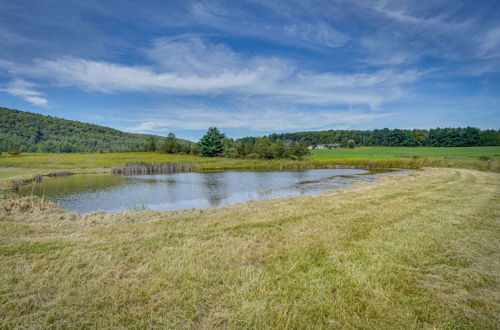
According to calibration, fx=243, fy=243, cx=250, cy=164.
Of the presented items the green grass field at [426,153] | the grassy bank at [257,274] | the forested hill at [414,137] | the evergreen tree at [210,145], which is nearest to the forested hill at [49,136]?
the evergreen tree at [210,145]

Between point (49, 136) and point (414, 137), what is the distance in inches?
6610

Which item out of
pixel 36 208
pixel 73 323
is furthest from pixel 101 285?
pixel 36 208

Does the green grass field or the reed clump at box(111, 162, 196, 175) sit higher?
the green grass field

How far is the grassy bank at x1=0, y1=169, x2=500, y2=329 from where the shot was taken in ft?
9.32

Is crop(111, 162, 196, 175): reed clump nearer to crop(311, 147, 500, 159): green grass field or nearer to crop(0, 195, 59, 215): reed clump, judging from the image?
crop(0, 195, 59, 215): reed clump

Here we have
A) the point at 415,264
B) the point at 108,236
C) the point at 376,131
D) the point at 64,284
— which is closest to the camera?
the point at 64,284

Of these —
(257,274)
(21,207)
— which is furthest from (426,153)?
(21,207)

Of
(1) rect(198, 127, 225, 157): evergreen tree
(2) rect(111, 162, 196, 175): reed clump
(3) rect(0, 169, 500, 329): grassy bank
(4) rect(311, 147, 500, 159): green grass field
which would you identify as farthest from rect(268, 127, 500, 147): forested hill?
(3) rect(0, 169, 500, 329): grassy bank

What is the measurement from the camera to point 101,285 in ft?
11.4

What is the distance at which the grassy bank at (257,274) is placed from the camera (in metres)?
2.84

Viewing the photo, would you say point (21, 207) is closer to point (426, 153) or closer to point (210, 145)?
point (210, 145)

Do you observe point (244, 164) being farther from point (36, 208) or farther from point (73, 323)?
point (73, 323)

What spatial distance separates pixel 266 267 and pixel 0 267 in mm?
4364

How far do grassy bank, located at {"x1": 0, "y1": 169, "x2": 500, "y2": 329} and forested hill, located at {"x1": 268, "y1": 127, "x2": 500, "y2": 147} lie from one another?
114604 millimetres
